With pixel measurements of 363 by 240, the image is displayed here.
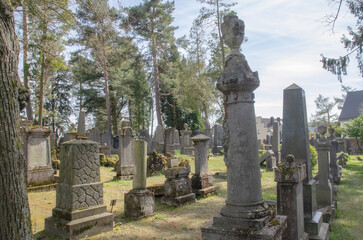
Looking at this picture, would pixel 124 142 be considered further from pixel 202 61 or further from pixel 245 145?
pixel 202 61

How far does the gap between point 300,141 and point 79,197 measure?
410 centimetres

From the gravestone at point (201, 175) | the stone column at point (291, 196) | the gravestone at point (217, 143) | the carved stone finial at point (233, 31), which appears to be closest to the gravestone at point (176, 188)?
the gravestone at point (201, 175)

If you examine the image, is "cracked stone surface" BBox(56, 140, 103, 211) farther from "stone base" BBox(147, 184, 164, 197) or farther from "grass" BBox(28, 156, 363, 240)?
"stone base" BBox(147, 184, 164, 197)

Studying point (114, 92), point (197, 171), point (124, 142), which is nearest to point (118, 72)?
point (114, 92)

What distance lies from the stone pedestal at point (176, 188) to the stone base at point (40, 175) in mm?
4124

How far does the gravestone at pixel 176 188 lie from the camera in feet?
22.9

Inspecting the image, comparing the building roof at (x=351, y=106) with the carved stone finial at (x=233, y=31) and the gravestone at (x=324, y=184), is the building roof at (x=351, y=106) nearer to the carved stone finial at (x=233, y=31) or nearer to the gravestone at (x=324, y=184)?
the gravestone at (x=324, y=184)

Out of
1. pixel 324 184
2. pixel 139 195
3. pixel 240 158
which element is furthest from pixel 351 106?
pixel 240 158

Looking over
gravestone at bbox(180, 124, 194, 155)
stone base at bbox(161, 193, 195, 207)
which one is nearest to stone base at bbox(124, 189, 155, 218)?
stone base at bbox(161, 193, 195, 207)

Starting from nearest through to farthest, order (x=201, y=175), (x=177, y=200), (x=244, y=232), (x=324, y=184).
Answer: (x=244, y=232) < (x=324, y=184) < (x=177, y=200) < (x=201, y=175)

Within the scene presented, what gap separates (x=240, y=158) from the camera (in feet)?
9.97

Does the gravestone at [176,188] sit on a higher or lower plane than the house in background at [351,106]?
lower

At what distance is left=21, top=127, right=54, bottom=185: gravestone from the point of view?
8.22 meters

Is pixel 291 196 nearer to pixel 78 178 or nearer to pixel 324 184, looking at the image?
pixel 324 184
